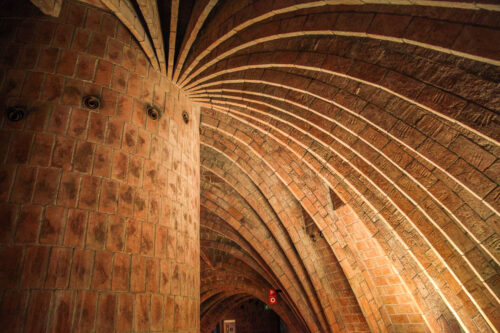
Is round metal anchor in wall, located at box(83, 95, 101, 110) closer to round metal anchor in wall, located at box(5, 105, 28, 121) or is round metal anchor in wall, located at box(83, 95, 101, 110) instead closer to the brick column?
the brick column

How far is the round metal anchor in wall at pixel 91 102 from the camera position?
14.8 ft

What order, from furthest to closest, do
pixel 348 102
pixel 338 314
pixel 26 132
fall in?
1. pixel 338 314
2. pixel 348 102
3. pixel 26 132

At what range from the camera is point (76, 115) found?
172 inches

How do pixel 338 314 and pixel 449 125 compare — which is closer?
pixel 449 125

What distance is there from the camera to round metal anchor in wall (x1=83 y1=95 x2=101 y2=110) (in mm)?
4500

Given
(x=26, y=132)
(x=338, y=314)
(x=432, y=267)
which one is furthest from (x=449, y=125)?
(x=338, y=314)

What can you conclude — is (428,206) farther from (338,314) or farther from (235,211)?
(235,211)

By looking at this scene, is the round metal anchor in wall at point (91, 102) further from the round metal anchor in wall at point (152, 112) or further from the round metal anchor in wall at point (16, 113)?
the round metal anchor in wall at point (152, 112)

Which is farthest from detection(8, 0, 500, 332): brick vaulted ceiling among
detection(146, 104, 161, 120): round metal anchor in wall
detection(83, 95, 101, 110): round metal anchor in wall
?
detection(83, 95, 101, 110): round metal anchor in wall

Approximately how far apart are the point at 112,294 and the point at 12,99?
8.84ft

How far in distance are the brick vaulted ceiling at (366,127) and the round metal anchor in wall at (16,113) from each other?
132cm

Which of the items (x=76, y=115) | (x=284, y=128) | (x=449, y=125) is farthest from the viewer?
(x=284, y=128)

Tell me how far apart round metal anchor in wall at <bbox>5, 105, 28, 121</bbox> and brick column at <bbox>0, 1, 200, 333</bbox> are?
56mm

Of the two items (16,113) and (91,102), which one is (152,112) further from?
(16,113)
